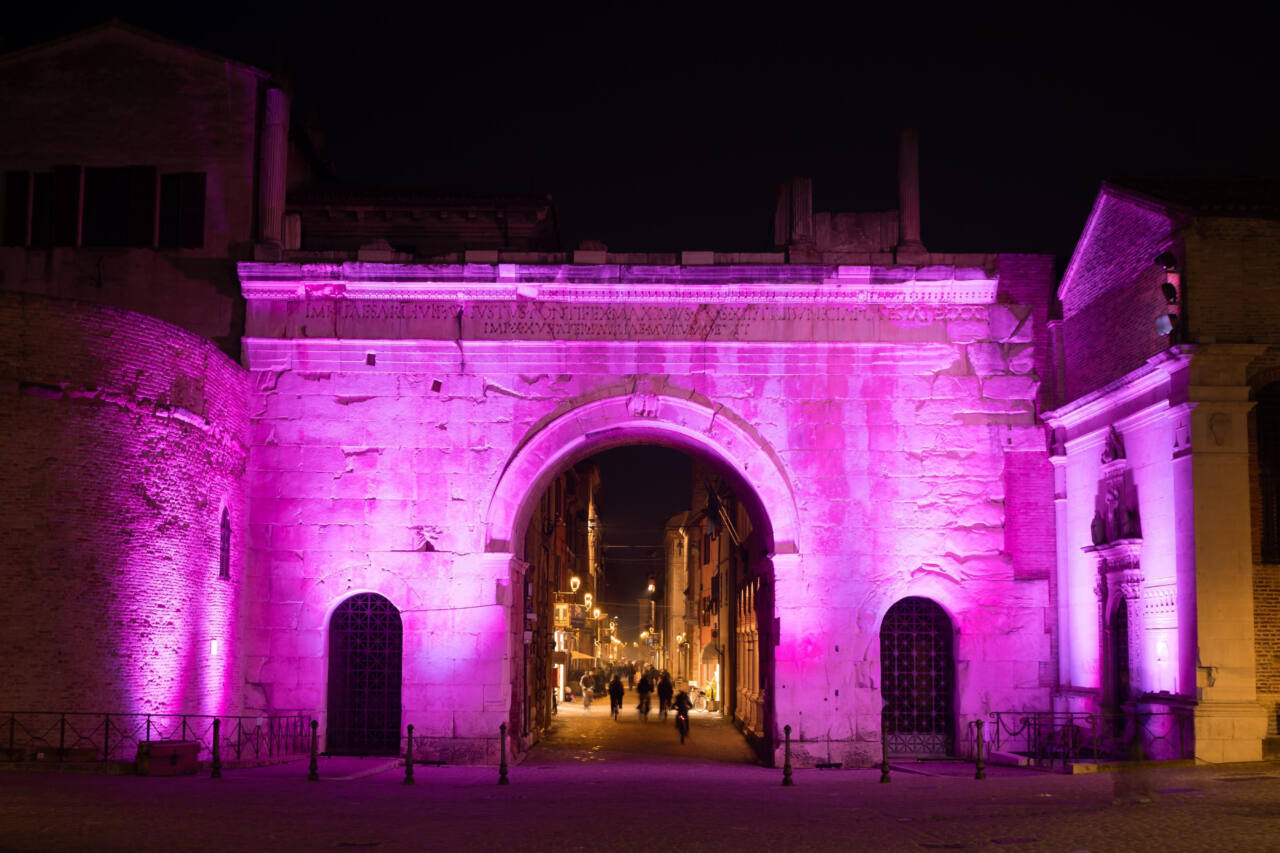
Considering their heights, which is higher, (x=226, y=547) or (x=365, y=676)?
(x=226, y=547)

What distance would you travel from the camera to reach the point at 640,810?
15188 mm

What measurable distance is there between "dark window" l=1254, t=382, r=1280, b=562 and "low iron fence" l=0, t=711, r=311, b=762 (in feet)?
53.3

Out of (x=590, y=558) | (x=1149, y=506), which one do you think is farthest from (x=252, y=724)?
(x=590, y=558)

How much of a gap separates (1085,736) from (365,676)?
12901mm

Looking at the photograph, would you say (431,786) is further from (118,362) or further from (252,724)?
(118,362)

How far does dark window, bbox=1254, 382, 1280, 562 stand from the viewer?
19359 millimetres

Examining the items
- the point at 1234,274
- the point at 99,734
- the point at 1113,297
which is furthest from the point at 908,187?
the point at 99,734

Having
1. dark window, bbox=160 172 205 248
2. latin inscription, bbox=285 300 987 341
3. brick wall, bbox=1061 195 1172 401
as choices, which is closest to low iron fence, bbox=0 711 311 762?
latin inscription, bbox=285 300 987 341

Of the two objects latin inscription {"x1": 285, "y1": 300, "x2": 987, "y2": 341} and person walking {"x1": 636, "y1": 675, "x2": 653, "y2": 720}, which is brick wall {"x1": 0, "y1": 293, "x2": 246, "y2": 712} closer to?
latin inscription {"x1": 285, "y1": 300, "x2": 987, "y2": 341}

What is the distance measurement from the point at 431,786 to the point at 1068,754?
34.5 ft

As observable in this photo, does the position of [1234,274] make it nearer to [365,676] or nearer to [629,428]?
[629,428]

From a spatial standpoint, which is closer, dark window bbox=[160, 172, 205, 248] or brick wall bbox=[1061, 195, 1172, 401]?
brick wall bbox=[1061, 195, 1172, 401]

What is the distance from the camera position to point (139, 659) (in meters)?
18.5

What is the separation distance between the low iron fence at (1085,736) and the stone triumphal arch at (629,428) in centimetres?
40
